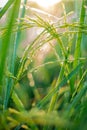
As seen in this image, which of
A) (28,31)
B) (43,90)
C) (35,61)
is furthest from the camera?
(28,31)

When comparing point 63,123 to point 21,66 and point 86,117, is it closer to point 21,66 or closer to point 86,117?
point 86,117

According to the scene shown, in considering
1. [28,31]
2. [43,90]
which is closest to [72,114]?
[43,90]

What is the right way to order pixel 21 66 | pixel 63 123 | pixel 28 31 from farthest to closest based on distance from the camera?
pixel 28 31
pixel 21 66
pixel 63 123

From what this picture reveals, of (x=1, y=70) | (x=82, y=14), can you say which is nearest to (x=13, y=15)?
(x=1, y=70)

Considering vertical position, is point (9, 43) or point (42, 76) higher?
point (9, 43)

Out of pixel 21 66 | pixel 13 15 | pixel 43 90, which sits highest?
pixel 13 15

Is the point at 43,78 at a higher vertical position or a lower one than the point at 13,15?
lower

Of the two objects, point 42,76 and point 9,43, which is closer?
point 9,43

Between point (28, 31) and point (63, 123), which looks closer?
point (63, 123)
